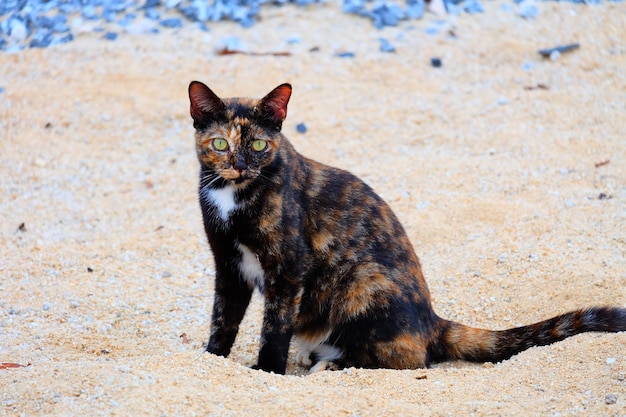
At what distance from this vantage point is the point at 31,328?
186 inches

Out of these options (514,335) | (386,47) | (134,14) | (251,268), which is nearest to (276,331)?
(251,268)

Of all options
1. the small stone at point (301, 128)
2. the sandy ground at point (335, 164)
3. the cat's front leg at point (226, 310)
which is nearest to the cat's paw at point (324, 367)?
the sandy ground at point (335, 164)

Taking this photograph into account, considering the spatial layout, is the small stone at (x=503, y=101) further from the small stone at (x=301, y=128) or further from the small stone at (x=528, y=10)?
the small stone at (x=301, y=128)

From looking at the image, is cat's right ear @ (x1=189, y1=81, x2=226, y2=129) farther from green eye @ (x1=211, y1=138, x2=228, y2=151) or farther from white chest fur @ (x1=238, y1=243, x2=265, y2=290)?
white chest fur @ (x1=238, y1=243, x2=265, y2=290)

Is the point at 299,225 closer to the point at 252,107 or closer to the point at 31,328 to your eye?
the point at 252,107

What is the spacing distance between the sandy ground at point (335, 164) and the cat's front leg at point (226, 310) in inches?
7.0

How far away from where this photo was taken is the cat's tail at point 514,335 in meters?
4.20

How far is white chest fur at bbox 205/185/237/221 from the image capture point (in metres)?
4.09

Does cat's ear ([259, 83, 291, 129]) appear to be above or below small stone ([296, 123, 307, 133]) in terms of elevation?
above

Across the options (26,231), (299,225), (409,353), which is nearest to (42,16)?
(26,231)

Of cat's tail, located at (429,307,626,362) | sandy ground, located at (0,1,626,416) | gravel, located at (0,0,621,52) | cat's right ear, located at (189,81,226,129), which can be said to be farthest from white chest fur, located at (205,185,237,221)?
gravel, located at (0,0,621,52)

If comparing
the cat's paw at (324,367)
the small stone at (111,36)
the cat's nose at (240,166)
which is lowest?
the cat's paw at (324,367)

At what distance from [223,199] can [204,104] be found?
54 cm

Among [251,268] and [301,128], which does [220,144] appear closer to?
[251,268]
